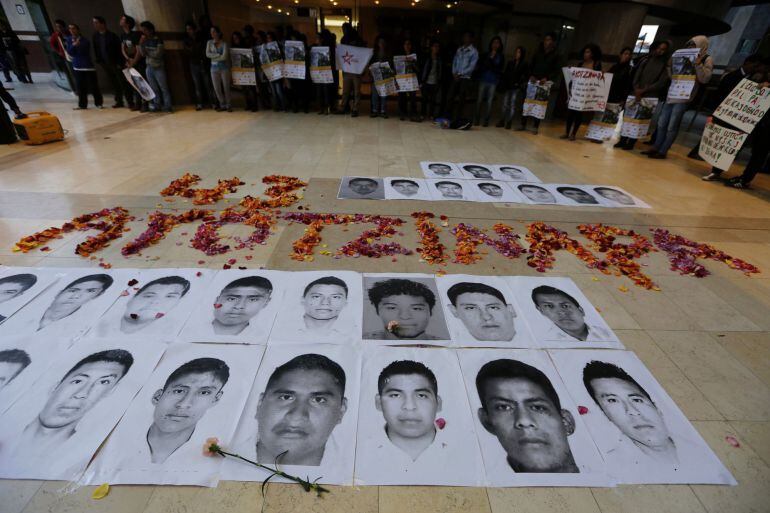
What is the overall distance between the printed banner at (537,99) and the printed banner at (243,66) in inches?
276

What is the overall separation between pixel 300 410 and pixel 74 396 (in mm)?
1368

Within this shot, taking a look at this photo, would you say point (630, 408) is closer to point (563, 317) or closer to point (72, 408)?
point (563, 317)

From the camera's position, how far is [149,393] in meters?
2.26

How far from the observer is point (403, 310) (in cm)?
301

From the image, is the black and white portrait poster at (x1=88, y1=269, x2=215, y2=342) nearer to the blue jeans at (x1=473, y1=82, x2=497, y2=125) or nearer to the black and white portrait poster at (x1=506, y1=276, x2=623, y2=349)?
the black and white portrait poster at (x1=506, y1=276, x2=623, y2=349)

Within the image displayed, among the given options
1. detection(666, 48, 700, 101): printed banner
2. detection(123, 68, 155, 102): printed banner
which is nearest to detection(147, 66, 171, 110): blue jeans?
detection(123, 68, 155, 102): printed banner

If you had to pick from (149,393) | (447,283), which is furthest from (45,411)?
(447,283)

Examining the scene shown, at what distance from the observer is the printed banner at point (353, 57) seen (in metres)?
9.34

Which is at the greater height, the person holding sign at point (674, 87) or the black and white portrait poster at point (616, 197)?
the person holding sign at point (674, 87)

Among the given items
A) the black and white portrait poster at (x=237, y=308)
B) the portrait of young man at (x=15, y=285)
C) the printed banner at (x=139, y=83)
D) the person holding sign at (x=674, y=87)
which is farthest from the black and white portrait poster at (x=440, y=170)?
the printed banner at (x=139, y=83)

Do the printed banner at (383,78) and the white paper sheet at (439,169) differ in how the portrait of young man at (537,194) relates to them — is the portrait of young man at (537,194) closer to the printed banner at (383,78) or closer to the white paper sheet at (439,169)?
the white paper sheet at (439,169)

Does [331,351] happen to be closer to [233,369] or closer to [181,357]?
[233,369]

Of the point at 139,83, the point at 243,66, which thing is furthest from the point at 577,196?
the point at 139,83

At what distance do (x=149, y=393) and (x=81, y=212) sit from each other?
131 inches
